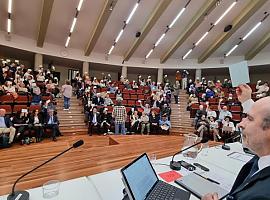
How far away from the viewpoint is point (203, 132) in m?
6.09

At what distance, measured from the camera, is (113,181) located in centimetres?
129

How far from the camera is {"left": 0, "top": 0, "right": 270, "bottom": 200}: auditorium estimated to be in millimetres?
1135

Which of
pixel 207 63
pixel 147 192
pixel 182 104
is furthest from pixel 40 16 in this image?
pixel 207 63

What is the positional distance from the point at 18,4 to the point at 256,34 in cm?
1184

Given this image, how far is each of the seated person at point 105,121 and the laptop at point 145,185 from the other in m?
5.19

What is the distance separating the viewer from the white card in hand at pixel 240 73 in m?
1.64

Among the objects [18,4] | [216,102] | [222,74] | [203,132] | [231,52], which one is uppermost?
[18,4]

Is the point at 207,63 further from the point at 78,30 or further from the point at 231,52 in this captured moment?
the point at 78,30

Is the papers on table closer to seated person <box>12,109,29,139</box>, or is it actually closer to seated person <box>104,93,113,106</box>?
seated person <box>12,109,29,139</box>

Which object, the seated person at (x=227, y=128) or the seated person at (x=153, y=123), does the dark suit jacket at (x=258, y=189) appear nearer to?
the seated person at (x=227, y=128)

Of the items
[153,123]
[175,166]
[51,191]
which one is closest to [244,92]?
[175,166]

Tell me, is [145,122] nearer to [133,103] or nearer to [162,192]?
[133,103]

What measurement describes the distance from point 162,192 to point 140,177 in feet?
0.55

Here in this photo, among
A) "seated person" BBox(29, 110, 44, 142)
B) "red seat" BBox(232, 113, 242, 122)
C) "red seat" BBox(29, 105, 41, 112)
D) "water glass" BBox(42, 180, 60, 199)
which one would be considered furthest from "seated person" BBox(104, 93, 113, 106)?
"water glass" BBox(42, 180, 60, 199)
